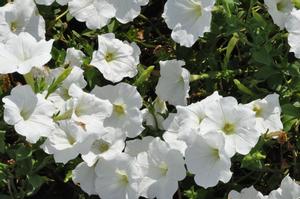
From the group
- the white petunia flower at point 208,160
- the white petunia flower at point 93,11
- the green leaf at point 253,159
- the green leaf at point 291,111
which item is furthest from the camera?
the white petunia flower at point 93,11

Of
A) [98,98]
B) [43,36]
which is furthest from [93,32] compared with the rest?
[98,98]

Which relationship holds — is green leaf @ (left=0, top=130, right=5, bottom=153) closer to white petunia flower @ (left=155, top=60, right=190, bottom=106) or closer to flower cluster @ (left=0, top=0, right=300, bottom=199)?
flower cluster @ (left=0, top=0, right=300, bottom=199)

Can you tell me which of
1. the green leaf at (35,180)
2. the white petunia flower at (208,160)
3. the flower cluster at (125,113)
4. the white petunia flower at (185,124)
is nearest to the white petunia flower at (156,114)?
the flower cluster at (125,113)

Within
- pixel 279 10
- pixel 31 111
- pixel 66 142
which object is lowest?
pixel 66 142

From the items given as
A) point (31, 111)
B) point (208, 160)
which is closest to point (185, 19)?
point (208, 160)

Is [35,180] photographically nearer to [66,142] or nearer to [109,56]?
[66,142]

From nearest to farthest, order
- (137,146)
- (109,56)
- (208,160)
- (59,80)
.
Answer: (208,160), (59,80), (137,146), (109,56)

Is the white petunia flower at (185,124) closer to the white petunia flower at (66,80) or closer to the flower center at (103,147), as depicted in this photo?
the flower center at (103,147)

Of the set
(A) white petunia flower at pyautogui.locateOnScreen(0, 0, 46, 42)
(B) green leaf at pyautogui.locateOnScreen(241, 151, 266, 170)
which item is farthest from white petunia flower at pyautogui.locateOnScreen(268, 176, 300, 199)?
(A) white petunia flower at pyautogui.locateOnScreen(0, 0, 46, 42)
